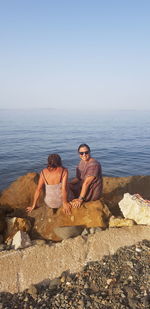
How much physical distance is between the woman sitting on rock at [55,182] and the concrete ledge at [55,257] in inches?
47.7

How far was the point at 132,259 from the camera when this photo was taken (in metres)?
3.84

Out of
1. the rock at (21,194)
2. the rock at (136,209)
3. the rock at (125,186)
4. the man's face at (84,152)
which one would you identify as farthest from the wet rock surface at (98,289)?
the rock at (125,186)

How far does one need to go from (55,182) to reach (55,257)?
173 cm

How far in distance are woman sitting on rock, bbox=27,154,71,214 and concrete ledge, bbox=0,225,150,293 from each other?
121 centimetres

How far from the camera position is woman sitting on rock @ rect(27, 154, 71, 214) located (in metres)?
5.12

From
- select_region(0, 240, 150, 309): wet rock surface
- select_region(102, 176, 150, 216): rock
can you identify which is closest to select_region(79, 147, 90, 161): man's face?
select_region(0, 240, 150, 309): wet rock surface

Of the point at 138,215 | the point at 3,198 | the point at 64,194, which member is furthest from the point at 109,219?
the point at 3,198

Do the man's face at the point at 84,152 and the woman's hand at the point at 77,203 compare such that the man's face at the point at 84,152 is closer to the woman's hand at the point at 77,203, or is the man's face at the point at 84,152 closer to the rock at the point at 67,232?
the woman's hand at the point at 77,203

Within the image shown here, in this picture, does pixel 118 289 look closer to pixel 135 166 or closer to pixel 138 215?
pixel 138 215

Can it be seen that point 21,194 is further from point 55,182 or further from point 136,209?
point 136,209

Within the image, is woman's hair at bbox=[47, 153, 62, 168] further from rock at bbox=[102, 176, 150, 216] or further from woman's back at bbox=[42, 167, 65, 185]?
rock at bbox=[102, 176, 150, 216]

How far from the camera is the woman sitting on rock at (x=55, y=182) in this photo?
16.8 ft

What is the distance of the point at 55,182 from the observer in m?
5.28

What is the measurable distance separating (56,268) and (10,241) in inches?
49.0
